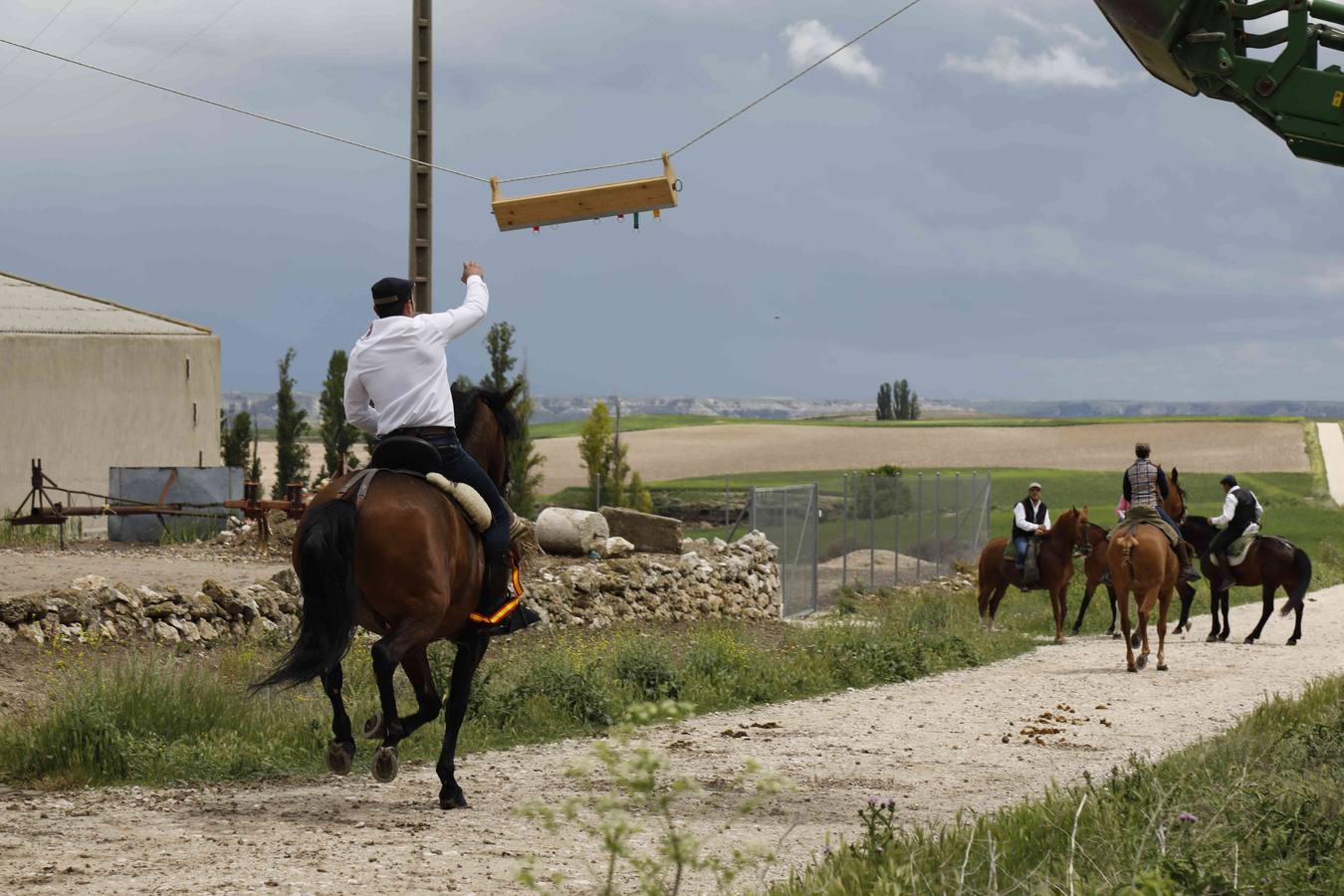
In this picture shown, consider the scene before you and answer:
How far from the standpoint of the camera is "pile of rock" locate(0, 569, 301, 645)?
44.8 feet

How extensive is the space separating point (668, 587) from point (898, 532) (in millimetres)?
11945

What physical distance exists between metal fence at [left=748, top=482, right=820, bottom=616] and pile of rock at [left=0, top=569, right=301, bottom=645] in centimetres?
1071

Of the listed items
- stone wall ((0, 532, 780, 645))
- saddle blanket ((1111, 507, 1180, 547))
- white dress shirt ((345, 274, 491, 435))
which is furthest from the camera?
saddle blanket ((1111, 507, 1180, 547))

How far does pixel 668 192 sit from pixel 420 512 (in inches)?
280

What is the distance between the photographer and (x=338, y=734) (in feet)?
28.1

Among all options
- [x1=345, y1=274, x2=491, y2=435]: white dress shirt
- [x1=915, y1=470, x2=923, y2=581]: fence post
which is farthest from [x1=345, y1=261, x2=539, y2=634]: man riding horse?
[x1=915, y1=470, x2=923, y2=581]: fence post

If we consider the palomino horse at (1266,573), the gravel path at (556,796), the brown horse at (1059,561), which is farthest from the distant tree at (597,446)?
the gravel path at (556,796)

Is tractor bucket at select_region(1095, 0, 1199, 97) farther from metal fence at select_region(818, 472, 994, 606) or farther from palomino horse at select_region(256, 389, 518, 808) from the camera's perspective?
metal fence at select_region(818, 472, 994, 606)

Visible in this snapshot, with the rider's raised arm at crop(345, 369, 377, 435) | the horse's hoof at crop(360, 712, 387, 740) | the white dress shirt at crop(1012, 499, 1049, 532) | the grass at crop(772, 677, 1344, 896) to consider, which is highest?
the rider's raised arm at crop(345, 369, 377, 435)

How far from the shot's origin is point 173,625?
14.6 m

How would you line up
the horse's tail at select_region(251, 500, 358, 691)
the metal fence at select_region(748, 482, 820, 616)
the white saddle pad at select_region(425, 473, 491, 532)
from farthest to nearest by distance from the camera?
the metal fence at select_region(748, 482, 820, 616) < the white saddle pad at select_region(425, 473, 491, 532) < the horse's tail at select_region(251, 500, 358, 691)

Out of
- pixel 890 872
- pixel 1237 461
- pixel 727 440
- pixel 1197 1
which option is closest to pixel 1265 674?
pixel 1197 1

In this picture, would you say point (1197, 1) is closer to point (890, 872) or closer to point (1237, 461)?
point (890, 872)

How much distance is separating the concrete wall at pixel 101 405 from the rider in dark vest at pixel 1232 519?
2361cm
